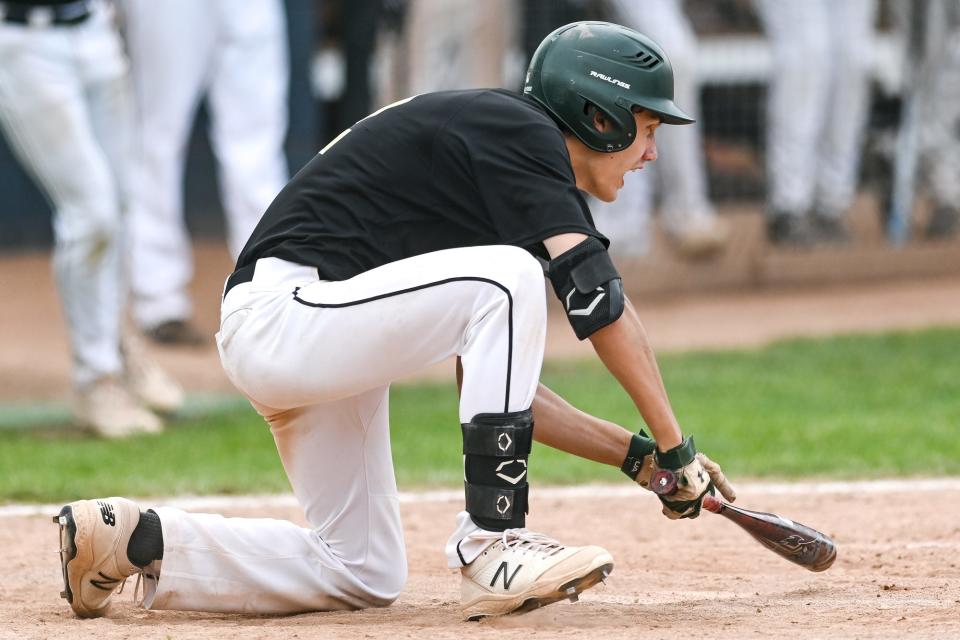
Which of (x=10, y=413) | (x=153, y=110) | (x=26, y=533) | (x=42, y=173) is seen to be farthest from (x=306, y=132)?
(x=26, y=533)

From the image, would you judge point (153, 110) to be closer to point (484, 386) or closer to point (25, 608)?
point (25, 608)

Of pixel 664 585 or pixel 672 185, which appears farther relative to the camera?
pixel 672 185

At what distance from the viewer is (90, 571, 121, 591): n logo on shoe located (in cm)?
359

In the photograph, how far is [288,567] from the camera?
Result: 3.73 m

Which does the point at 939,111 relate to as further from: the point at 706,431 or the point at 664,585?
the point at 664,585

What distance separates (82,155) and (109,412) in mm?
1100

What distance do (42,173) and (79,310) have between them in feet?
1.96

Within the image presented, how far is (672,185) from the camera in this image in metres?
10.2

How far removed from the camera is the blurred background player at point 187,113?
26.6ft

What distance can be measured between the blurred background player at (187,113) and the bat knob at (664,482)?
4.93m

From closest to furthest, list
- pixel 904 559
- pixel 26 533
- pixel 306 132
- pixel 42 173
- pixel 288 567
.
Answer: pixel 288 567 < pixel 904 559 < pixel 26 533 < pixel 42 173 < pixel 306 132

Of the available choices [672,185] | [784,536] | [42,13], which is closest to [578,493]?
[784,536]

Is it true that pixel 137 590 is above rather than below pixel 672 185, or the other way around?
Result: above

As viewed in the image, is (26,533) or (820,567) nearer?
(820,567)
